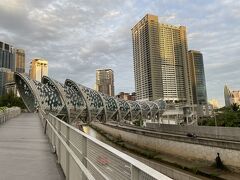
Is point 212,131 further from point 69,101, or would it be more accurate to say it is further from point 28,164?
point 69,101

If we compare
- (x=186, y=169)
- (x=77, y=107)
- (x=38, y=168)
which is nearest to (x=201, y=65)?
(x=77, y=107)

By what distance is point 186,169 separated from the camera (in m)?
32.2

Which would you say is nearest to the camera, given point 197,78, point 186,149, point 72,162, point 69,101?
point 72,162

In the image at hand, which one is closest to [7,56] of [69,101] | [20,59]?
[20,59]

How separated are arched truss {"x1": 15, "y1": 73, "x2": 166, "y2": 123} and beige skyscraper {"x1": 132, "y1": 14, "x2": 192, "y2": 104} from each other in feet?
204

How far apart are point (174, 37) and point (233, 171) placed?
166508mm

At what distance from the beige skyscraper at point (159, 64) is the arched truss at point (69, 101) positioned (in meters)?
62.3

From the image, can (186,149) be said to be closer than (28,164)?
No

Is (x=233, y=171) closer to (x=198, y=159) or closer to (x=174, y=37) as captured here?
(x=198, y=159)

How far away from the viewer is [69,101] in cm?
6969

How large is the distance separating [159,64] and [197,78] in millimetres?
34667

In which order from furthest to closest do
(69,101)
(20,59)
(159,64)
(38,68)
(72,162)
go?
(20,59)
(38,68)
(159,64)
(69,101)
(72,162)

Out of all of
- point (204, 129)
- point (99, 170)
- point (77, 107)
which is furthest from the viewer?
point (77, 107)

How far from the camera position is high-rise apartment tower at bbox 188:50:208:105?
179 meters
